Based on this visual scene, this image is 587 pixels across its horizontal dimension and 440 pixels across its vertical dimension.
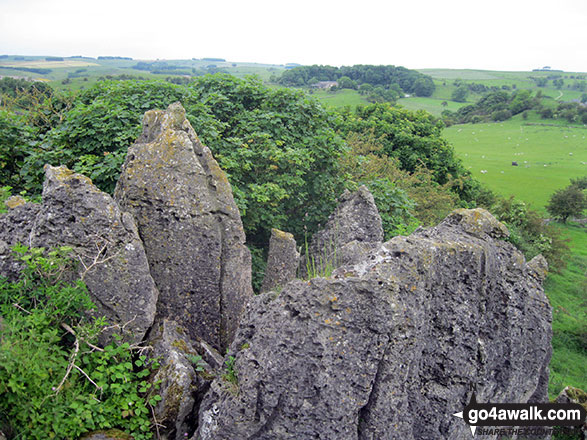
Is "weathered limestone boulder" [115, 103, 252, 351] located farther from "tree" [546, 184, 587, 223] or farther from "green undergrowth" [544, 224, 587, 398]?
"tree" [546, 184, 587, 223]

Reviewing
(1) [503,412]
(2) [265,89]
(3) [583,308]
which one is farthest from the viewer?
(3) [583,308]

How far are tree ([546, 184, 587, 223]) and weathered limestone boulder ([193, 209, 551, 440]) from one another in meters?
49.8

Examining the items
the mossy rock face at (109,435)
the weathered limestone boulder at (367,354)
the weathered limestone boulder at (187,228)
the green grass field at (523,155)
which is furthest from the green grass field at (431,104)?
the mossy rock face at (109,435)

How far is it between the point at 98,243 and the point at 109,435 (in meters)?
2.59

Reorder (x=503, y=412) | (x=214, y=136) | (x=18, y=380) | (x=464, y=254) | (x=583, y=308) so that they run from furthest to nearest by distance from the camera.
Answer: (x=583, y=308) < (x=214, y=136) < (x=503, y=412) < (x=464, y=254) < (x=18, y=380)

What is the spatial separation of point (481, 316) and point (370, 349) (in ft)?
8.24

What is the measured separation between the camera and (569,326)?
23828 mm

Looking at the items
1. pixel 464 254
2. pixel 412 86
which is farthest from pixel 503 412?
pixel 412 86

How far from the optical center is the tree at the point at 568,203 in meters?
46.9

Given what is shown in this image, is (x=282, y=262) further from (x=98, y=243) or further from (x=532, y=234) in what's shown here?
(x=532, y=234)

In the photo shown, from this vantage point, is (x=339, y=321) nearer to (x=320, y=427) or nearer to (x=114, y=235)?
(x=320, y=427)

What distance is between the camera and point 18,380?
15.7ft

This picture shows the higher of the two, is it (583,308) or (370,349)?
(370,349)

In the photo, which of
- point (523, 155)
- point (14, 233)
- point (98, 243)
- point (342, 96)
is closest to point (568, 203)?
point (523, 155)
